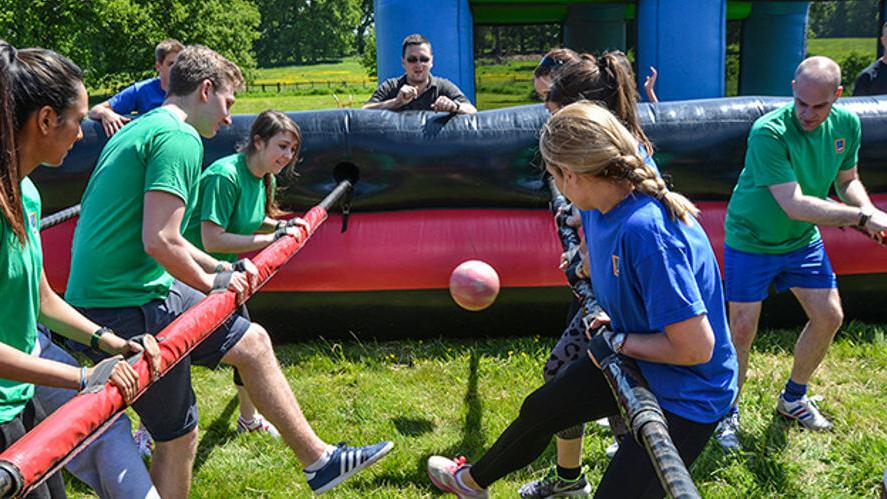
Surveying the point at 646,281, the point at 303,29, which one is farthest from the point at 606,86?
the point at 303,29

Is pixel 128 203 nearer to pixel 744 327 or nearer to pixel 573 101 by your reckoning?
pixel 573 101

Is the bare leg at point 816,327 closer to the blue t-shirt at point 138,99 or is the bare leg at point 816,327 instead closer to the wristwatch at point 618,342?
the wristwatch at point 618,342

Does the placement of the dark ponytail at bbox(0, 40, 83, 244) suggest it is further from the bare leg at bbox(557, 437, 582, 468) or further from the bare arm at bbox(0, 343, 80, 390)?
the bare leg at bbox(557, 437, 582, 468)

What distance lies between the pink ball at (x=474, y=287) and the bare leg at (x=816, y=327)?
1653mm

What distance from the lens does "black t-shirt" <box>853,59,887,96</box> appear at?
6418mm

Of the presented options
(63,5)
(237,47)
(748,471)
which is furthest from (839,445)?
(237,47)

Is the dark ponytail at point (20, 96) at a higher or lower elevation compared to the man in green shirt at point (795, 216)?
higher

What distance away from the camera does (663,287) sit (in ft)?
7.17

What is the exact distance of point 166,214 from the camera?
2.76 meters

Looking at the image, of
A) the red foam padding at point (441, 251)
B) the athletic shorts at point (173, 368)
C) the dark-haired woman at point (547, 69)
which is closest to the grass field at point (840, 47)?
the red foam padding at point (441, 251)

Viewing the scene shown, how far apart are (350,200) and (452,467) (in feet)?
8.09

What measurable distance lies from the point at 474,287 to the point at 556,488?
1.45 metres

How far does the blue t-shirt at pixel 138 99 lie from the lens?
5.64 m

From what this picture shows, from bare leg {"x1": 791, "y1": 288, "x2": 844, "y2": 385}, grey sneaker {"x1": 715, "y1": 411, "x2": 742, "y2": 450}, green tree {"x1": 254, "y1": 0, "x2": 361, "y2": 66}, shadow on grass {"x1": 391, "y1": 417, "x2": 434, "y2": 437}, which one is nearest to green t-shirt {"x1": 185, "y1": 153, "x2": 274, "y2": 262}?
shadow on grass {"x1": 391, "y1": 417, "x2": 434, "y2": 437}
